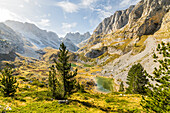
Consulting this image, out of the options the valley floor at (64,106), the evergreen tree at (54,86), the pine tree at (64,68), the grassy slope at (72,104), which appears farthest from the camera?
the evergreen tree at (54,86)

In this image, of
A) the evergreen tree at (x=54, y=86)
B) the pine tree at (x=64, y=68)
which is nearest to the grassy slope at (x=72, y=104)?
the evergreen tree at (x=54, y=86)

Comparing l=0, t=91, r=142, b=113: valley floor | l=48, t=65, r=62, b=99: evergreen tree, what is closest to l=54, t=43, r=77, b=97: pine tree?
l=48, t=65, r=62, b=99: evergreen tree

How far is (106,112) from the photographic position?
16.2m

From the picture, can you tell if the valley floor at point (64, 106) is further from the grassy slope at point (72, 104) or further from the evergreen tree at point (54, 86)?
the evergreen tree at point (54, 86)

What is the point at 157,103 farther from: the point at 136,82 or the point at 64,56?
the point at 136,82

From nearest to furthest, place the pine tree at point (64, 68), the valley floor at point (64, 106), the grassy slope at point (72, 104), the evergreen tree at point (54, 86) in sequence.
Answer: the valley floor at point (64, 106), the grassy slope at point (72, 104), the pine tree at point (64, 68), the evergreen tree at point (54, 86)

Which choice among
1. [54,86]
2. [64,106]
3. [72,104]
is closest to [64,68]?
[54,86]

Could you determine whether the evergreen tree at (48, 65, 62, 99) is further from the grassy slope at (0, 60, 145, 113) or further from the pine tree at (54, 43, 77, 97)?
the grassy slope at (0, 60, 145, 113)

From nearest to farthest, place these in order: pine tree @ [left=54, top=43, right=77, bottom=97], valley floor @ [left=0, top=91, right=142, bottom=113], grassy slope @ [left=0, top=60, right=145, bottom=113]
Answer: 1. valley floor @ [left=0, top=91, right=142, bottom=113]
2. grassy slope @ [left=0, top=60, right=145, bottom=113]
3. pine tree @ [left=54, top=43, right=77, bottom=97]

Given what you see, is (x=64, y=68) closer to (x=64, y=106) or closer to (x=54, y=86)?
(x=54, y=86)

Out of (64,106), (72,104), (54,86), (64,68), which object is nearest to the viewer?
(64,106)

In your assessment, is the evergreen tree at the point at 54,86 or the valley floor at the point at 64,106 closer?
the valley floor at the point at 64,106

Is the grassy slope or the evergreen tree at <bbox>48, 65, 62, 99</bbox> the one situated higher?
the evergreen tree at <bbox>48, 65, 62, 99</bbox>

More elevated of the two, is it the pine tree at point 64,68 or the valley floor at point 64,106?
the pine tree at point 64,68
